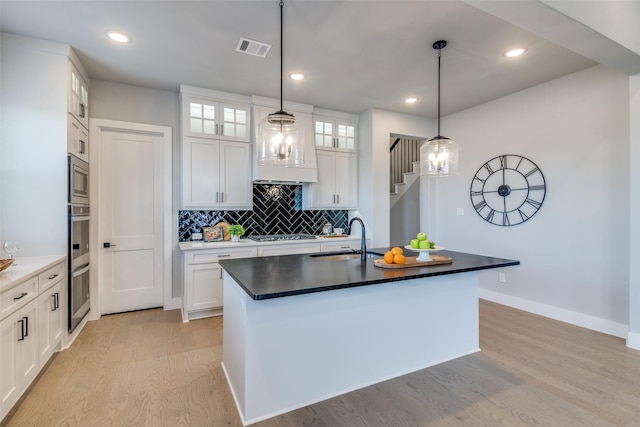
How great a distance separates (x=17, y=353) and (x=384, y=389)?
240cm

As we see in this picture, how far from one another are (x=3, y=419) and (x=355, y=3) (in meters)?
3.49

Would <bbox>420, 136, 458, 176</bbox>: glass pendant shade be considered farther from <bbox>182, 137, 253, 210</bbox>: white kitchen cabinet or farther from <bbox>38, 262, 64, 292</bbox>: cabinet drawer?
<bbox>38, 262, 64, 292</bbox>: cabinet drawer

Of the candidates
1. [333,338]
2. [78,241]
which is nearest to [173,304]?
[78,241]

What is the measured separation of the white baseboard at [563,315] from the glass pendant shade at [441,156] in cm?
222

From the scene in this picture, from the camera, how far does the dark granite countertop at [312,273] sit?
1.65 m

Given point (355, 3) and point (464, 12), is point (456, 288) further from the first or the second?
point (355, 3)

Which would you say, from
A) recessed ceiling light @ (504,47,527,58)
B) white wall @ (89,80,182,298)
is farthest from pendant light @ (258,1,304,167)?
recessed ceiling light @ (504,47,527,58)

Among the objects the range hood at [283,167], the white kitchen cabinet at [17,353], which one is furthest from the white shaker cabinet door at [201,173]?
the white kitchen cabinet at [17,353]

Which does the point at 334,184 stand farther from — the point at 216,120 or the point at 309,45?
the point at 309,45

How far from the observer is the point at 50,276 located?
2.46 metres

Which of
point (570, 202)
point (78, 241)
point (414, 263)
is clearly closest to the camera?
point (414, 263)

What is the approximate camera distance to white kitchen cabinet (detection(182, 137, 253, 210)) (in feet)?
12.3

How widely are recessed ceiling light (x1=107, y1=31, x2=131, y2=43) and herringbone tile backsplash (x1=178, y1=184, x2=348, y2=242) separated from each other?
6.46 ft

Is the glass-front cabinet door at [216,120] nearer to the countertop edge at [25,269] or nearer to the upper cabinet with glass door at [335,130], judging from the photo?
the upper cabinet with glass door at [335,130]
